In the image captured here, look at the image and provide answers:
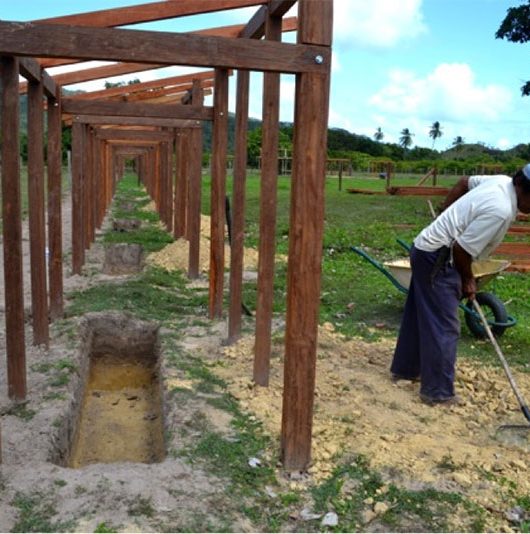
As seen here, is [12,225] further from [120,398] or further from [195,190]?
[195,190]

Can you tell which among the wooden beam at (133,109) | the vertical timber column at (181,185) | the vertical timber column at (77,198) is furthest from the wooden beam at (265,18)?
the vertical timber column at (181,185)

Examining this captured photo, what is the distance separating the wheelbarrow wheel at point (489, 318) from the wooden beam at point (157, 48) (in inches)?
148

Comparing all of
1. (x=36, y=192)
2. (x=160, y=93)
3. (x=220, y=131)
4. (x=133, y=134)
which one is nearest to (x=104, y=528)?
(x=36, y=192)

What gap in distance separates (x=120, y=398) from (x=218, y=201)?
7.91ft

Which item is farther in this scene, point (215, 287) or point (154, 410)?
Answer: point (215, 287)

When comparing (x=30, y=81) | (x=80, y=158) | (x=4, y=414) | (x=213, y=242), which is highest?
(x=30, y=81)

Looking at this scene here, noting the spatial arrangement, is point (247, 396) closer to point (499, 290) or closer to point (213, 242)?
point (213, 242)

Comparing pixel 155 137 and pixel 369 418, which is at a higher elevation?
pixel 155 137

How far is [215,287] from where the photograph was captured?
738cm

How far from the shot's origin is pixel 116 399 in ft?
21.5

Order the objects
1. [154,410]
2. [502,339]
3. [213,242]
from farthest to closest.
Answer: [213,242]
[502,339]
[154,410]

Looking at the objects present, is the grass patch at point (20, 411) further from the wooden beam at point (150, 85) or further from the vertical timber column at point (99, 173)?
the vertical timber column at point (99, 173)

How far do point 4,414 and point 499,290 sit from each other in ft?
21.4

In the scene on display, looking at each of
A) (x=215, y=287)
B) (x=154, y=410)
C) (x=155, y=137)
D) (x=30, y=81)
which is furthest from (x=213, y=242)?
(x=155, y=137)
